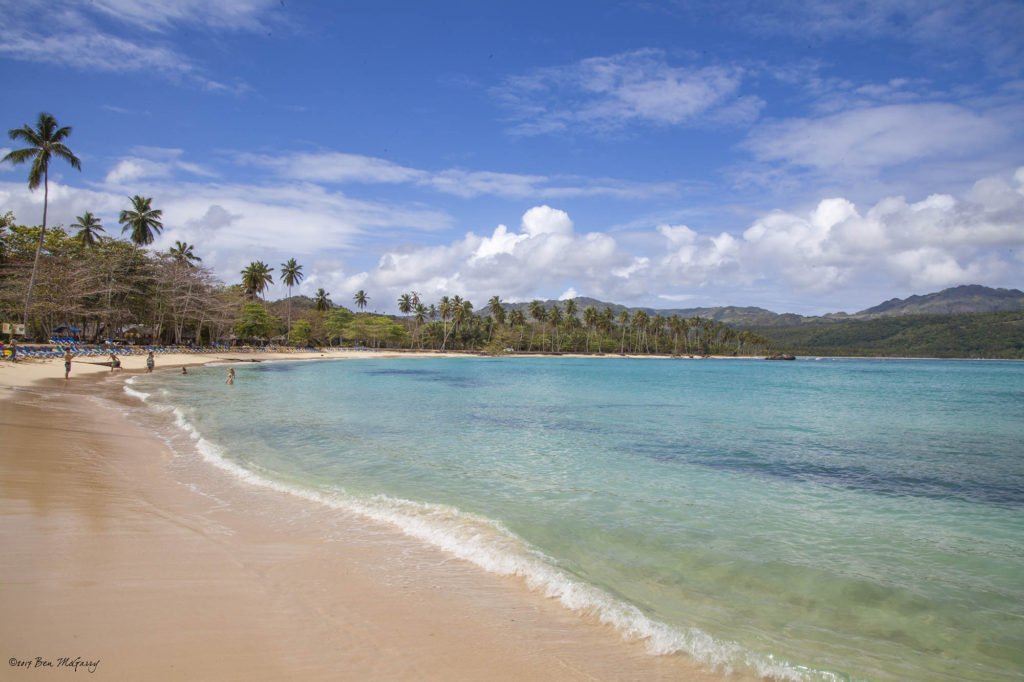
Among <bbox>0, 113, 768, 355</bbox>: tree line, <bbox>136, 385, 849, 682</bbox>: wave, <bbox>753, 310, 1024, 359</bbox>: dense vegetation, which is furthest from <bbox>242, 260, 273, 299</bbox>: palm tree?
<bbox>753, 310, 1024, 359</bbox>: dense vegetation

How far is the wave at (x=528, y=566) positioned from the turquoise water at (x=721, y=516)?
2 cm

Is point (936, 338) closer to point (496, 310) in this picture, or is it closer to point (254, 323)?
point (496, 310)

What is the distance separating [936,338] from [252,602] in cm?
21394

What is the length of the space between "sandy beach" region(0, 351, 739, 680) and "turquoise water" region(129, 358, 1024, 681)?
592mm

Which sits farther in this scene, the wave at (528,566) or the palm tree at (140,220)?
the palm tree at (140,220)

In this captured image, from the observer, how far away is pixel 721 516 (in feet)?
26.6

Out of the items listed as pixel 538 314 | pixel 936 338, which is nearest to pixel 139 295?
pixel 538 314

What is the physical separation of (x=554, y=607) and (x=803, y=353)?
213 m

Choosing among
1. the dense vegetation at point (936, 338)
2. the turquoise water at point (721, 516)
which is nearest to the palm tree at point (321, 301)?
the turquoise water at point (721, 516)

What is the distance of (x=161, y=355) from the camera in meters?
50.4

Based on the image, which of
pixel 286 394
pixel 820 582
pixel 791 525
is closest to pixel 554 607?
pixel 820 582

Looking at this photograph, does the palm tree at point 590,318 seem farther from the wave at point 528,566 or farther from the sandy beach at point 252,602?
the sandy beach at point 252,602

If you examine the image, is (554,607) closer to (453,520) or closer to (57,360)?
(453,520)

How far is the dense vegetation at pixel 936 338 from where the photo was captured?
154 meters
